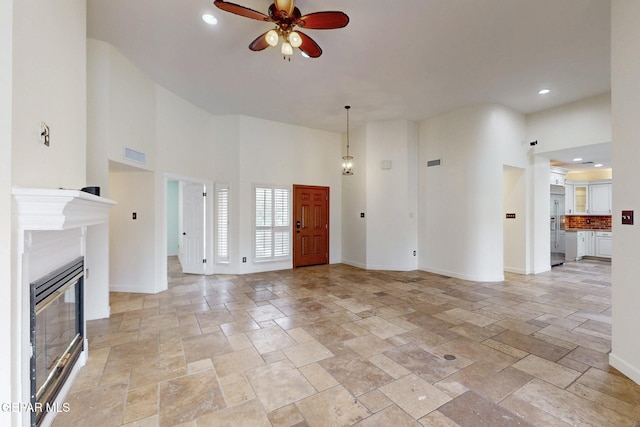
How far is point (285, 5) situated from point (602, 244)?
1017 cm

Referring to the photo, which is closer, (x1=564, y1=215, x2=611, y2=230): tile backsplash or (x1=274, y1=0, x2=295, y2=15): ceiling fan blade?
(x1=274, y1=0, x2=295, y2=15): ceiling fan blade

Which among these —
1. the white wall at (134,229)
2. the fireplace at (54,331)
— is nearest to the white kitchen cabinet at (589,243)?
the white wall at (134,229)

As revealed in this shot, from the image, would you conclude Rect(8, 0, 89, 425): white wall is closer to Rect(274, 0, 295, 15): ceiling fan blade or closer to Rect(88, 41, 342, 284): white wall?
Rect(88, 41, 342, 284): white wall

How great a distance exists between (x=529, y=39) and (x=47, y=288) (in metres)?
5.32

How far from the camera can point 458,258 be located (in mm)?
5734

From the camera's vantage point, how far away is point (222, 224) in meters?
6.05

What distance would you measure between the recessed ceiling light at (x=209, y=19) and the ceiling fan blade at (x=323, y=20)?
106cm

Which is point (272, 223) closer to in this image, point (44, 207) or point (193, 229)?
point (193, 229)

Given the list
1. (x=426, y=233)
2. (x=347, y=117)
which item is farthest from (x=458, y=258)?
(x=347, y=117)

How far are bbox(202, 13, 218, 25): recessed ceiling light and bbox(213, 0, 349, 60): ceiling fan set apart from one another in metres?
0.57

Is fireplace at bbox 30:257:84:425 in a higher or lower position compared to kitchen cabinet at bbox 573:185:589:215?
lower

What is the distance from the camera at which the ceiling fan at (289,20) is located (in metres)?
2.49

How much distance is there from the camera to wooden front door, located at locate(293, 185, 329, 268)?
6.80 metres

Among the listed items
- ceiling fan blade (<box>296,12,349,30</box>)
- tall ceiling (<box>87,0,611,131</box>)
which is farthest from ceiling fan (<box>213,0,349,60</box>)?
tall ceiling (<box>87,0,611,131</box>)
